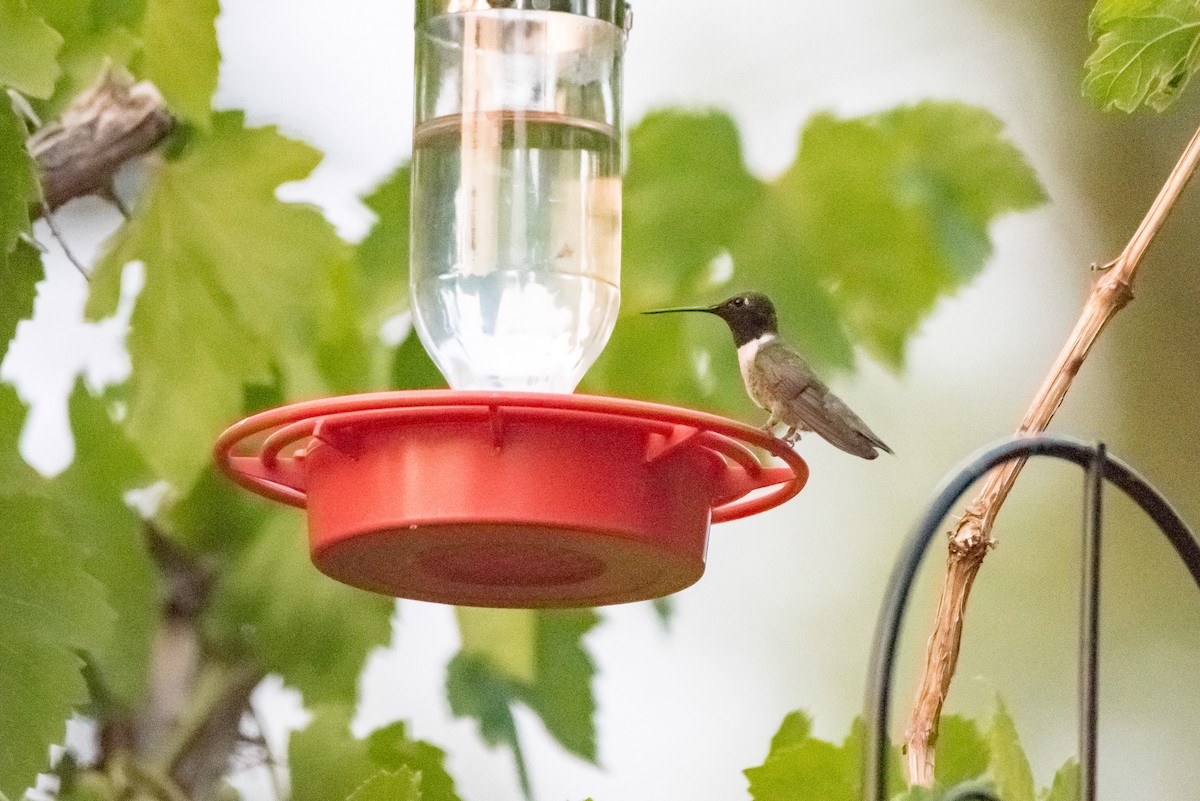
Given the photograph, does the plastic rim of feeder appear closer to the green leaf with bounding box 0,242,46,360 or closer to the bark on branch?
the green leaf with bounding box 0,242,46,360

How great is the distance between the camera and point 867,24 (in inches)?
69.0

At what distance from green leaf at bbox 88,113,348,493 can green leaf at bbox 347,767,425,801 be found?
1.09 ft

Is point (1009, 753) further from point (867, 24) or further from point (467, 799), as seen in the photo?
point (867, 24)

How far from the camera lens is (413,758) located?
1418 mm

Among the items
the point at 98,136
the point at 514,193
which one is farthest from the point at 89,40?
the point at 514,193

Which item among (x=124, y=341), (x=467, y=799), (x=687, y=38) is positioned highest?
(x=687, y=38)

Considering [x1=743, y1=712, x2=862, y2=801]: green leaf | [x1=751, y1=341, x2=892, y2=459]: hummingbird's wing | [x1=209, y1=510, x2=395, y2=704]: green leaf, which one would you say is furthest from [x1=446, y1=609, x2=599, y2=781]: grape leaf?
[x1=751, y1=341, x2=892, y2=459]: hummingbird's wing

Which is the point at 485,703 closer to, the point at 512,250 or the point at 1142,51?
the point at 512,250

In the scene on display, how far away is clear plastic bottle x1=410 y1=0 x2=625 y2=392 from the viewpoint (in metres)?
1.19

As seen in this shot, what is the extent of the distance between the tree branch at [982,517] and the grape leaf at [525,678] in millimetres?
477

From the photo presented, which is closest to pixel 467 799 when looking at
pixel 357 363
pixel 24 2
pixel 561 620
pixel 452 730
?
pixel 452 730

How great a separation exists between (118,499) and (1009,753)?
33.6 inches

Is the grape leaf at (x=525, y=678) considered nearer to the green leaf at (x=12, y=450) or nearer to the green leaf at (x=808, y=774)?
the green leaf at (x=808, y=774)

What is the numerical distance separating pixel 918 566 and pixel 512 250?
657 mm
